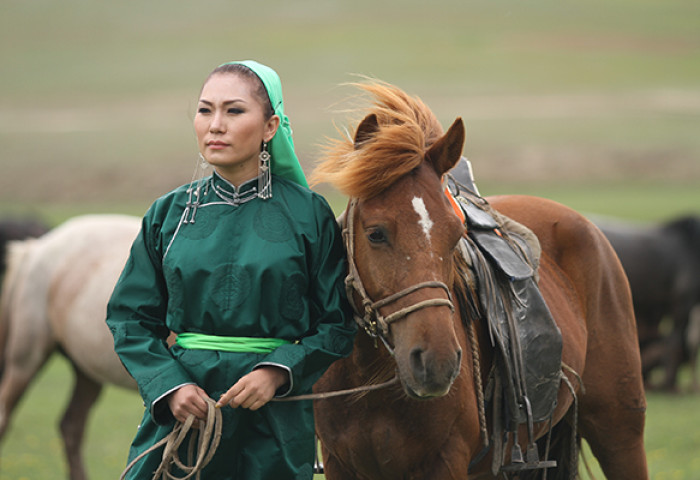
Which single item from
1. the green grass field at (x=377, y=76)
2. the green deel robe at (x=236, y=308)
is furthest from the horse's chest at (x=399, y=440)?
the green grass field at (x=377, y=76)

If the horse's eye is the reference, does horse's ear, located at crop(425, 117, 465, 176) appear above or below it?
above

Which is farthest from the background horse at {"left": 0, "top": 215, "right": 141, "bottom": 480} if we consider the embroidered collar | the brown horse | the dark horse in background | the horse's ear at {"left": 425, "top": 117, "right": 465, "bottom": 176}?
the dark horse in background

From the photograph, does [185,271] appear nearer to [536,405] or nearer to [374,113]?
Result: [374,113]

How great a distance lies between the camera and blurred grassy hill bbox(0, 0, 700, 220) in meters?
37.5

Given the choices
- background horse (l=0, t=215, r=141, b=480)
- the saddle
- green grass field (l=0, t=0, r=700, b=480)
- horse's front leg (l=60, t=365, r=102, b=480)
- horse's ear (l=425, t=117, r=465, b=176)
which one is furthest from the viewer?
green grass field (l=0, t=0, r=700, b=480)

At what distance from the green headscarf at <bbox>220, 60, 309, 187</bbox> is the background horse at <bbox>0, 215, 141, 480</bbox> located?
132 inches

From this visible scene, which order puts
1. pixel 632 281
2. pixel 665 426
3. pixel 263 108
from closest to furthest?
1. pixel 263 108
2. pixel 665 426
3. pixel 632 281

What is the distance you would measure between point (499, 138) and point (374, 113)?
43.4 metres

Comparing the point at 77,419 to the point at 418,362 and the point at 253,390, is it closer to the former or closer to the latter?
the point at 253,390

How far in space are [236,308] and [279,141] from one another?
54 centimetres

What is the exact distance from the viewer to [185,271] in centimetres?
224

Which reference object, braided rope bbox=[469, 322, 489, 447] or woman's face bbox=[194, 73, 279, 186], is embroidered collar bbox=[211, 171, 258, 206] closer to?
woman's face bbox=[194, 73, 279, 186]

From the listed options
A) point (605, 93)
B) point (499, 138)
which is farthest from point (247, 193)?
point (605, 93)

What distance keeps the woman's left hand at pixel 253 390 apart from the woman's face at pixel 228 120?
0.62m
